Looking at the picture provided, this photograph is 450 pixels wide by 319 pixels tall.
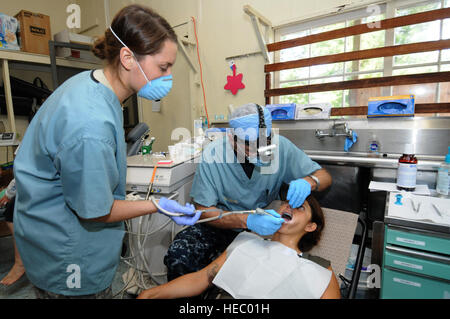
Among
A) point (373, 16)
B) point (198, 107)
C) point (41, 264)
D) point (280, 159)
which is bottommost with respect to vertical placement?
point (41, 264)

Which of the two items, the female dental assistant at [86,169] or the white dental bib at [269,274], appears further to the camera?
the white dental bib at [269,274]

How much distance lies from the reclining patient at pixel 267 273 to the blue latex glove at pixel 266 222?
11 centimetres

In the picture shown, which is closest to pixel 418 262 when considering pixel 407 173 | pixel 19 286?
pixel 407 173

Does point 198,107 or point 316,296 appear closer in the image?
point 316,296

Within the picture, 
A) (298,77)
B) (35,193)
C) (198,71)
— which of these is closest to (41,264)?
(35,193)

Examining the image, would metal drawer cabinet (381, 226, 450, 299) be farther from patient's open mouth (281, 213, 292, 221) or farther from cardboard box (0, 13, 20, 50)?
cardboard box (0, 13, 20, 50)

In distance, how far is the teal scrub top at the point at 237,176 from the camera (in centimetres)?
139

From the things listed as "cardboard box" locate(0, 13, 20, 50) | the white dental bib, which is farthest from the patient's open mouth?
"cardboard box" locate(0, 13, 20, 50)

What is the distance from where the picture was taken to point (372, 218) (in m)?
1.63

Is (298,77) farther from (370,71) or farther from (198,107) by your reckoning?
(198,107)

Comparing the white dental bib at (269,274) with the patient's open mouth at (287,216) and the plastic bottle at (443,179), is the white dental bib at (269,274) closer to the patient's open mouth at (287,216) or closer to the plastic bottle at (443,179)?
→ the patient's open mouth at (287,216)

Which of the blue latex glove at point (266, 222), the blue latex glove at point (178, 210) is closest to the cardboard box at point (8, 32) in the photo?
the blue latex glove at point (178, 210)

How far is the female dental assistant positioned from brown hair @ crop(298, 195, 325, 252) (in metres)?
0.74

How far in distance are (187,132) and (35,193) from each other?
2469 mm
